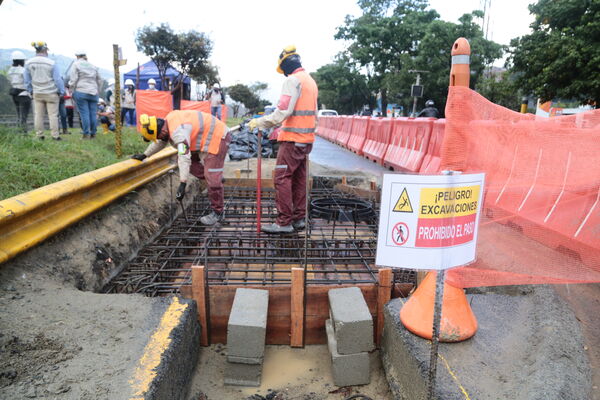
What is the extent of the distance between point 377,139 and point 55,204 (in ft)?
34.9

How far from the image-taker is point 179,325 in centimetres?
254

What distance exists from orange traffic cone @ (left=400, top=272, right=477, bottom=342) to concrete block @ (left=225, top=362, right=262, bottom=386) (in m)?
1.05

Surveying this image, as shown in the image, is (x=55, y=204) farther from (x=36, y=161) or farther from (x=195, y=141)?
(x=195, y=141)

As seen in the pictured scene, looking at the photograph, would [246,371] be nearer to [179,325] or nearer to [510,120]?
[179,325]

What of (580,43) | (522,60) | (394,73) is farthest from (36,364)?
(394,73)

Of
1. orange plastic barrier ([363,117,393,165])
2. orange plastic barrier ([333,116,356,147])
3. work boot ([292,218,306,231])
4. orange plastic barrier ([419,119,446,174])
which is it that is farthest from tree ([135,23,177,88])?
work boot ([292,218,306,231])

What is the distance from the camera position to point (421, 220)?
186cm

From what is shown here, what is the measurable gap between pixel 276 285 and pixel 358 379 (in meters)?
0.96

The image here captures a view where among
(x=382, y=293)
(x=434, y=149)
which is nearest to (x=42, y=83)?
(x=382, y=293)

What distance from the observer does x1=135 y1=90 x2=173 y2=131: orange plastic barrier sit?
1571cm

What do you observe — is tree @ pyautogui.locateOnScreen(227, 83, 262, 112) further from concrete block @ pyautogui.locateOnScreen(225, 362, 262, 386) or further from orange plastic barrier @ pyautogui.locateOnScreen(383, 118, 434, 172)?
concrete block @ pyautogui.locateOnScreen(225, 362, 262, 386)

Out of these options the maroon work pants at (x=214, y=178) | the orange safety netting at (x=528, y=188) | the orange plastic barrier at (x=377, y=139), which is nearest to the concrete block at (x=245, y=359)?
the orange safety netting at (x=528, y=188)

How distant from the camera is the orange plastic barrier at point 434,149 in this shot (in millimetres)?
8164

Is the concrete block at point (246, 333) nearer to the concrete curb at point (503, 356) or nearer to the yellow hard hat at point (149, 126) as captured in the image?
the concrete curb at point (503, 356)
